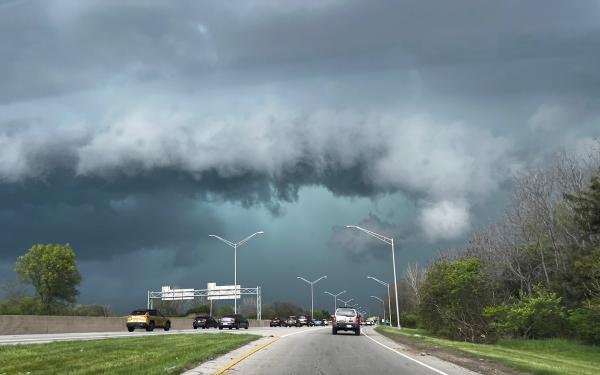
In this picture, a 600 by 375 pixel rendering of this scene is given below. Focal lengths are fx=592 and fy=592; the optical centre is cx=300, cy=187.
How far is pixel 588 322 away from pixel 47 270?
77823 millimetres

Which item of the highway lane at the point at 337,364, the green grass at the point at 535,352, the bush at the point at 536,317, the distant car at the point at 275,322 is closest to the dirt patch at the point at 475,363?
the green grass at the point at 535,352

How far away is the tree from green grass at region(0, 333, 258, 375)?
237ft

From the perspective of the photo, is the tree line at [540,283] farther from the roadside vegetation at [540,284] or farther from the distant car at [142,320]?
the distant car at [142,320]

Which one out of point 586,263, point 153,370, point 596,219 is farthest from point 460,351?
point 596,219

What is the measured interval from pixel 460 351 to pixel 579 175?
29158mm

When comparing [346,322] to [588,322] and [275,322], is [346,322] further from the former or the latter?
[275,322]

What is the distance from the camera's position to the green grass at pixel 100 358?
15.2 meters

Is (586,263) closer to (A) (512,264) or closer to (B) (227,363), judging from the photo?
(A) (512,264)

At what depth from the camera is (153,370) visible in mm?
14906

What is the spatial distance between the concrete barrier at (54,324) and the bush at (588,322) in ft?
113

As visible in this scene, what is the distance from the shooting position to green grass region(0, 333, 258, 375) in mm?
15188

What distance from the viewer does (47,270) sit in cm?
8950

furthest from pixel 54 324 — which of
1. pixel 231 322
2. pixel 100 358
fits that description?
pixel 100 358

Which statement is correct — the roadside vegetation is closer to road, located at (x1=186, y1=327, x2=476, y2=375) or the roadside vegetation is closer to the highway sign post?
road, located at (x1=186, y1=327, x2=476, y2=375)
